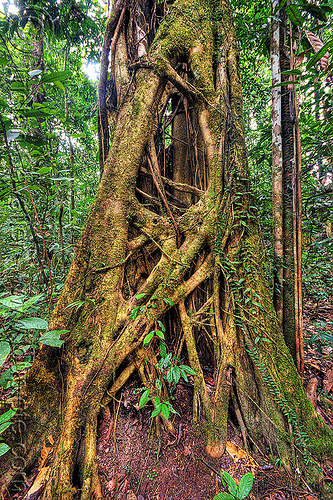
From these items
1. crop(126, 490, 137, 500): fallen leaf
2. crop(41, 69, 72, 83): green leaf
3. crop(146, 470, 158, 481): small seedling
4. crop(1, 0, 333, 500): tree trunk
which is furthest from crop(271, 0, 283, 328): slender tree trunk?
crop(41, 69, 72, 83): green leaf

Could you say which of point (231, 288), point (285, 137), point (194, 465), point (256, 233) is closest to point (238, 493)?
point (194, 465)

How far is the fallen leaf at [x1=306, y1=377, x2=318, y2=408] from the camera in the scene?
194cm

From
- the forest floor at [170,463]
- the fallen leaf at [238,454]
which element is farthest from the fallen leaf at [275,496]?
the fallen leaf at [238,454]

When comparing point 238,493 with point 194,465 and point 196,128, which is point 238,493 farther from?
point 196,128

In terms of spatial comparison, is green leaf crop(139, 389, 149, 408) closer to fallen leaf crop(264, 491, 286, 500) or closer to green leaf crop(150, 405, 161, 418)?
green leaf crop(150, 405, 161, 418)

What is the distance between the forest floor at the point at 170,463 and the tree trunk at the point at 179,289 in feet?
0.34

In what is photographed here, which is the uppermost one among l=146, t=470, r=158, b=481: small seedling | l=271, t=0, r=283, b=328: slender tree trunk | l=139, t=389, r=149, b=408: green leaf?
l=271, t=0, r=283, b=328: slender tree trunk

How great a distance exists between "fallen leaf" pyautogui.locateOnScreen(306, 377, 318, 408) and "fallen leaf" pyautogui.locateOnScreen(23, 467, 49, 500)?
7.30 feet

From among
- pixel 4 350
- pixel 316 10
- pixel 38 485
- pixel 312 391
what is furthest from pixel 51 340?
pixel 316 10

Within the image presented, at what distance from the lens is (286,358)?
1809mm

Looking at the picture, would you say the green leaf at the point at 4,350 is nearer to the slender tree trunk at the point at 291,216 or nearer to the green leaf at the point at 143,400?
the green leaf at the point at 143,400

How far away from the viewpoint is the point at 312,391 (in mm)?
1980

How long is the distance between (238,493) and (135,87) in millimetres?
3267

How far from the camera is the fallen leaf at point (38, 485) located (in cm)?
136
